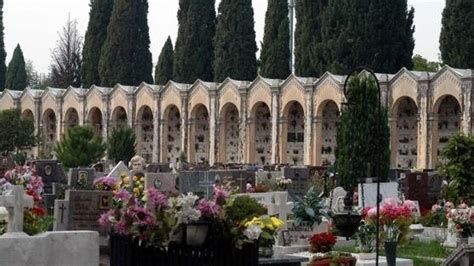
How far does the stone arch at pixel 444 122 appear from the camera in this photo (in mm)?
38469

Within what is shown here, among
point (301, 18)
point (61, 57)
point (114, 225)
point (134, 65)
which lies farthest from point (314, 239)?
point (61, 57)

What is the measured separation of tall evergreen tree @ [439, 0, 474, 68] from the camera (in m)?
42.8

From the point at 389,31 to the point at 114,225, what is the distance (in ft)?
126

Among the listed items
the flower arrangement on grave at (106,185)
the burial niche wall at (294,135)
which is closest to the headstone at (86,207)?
the flower arrangement on grave at (106,185)

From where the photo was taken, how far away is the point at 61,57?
262 feet

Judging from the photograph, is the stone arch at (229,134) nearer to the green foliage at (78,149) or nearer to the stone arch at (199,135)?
A: the stone arch at (199,135)

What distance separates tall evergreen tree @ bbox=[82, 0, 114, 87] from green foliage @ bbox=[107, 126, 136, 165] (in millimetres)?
17795

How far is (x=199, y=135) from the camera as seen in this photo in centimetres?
5019

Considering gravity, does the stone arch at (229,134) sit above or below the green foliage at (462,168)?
above

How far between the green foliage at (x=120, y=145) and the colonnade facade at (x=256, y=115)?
437 centimetres

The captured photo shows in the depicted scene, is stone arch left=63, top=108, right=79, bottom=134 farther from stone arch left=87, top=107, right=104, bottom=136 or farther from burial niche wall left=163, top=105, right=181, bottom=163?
burial niche wall left=163, top=105, right=181, bottom=163

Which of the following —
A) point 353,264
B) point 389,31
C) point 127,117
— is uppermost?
point 389,31

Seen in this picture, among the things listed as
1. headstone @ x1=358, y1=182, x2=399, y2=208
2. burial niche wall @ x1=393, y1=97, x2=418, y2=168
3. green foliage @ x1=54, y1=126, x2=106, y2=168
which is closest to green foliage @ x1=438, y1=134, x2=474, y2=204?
headstone @ x1=358, y1=182, x2=399, y2=208

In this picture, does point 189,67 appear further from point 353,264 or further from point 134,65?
point 353,264
